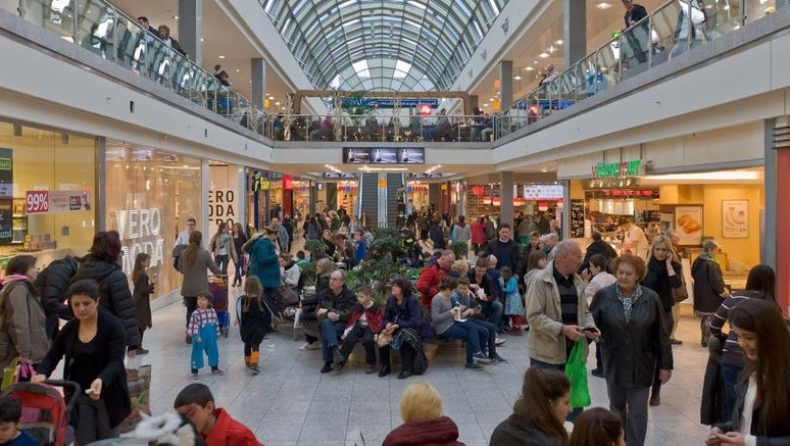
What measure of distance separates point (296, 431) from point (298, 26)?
3467 centimetres

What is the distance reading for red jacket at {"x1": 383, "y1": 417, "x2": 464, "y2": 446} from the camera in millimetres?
3168

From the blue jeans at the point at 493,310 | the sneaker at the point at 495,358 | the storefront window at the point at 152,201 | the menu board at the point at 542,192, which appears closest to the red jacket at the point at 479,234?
the menu board at the point at 542,192

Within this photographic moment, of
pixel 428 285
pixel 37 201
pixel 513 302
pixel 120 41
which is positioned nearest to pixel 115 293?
pixel 37 201

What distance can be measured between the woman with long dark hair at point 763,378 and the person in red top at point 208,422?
2.29m

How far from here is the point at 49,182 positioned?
29.4 ft

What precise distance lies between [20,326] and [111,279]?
799 mm

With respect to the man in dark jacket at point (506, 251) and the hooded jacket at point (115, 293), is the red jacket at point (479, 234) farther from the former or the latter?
the hooded jacket at point (115, 293)

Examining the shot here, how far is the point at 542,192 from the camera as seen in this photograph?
1041 inches

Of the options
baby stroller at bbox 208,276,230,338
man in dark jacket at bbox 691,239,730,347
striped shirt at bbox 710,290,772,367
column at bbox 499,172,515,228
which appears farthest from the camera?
column at bbox 499,172,515,228

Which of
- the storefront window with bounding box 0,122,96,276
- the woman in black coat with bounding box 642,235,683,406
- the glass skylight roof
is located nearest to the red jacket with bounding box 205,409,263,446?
the woman in black coat with bounding box 642,235,683,406

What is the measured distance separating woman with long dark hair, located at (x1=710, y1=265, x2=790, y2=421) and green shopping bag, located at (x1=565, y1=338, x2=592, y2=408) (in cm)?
93

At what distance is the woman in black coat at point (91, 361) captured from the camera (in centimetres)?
400

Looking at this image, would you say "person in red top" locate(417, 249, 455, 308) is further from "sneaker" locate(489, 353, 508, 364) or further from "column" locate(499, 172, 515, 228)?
"column" locate(499, 172, 515, 228)

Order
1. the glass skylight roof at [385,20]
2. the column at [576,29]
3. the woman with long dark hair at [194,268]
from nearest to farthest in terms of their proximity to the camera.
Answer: the woman with long dark hair at [194,268] < the column at [576,29] < the glass skylight roof at [385,20]
